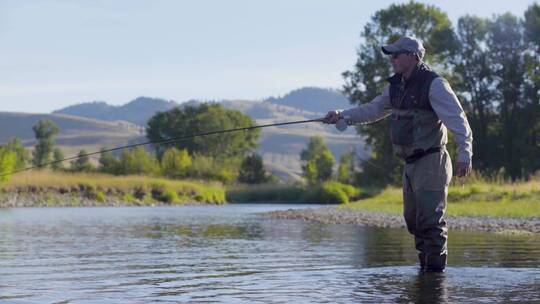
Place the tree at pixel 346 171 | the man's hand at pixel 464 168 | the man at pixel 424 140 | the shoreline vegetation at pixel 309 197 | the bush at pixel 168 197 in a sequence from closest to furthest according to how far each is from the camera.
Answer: the man's hand at pixel 464 168, the man at pixel 424 140, the shoreline vegetation at pixel 309 197, the bush at pixel 168 197, the tree at pixel 346 171

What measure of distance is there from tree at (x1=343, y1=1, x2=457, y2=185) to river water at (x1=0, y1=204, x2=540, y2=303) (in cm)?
3840

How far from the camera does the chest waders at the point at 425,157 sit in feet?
23.7

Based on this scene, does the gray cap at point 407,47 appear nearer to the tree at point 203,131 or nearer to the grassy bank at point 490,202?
the grassy bank at point 490,202

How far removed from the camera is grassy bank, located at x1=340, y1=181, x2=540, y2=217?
21587 millimetres

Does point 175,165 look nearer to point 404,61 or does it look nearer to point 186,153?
point 186,153

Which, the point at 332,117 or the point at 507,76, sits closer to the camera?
the point at 332,117

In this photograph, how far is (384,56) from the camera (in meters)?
53.1

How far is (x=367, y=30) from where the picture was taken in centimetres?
5441

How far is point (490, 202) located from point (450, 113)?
18962 millimetres

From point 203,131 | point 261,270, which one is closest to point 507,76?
point 261,270

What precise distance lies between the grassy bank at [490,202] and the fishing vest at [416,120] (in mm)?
13452

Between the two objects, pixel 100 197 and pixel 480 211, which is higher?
pixel 480 211

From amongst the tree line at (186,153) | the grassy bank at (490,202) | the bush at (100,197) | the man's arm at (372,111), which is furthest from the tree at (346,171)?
the man's arm at (372,111)

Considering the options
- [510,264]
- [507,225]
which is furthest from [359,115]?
Result: [507,225]
